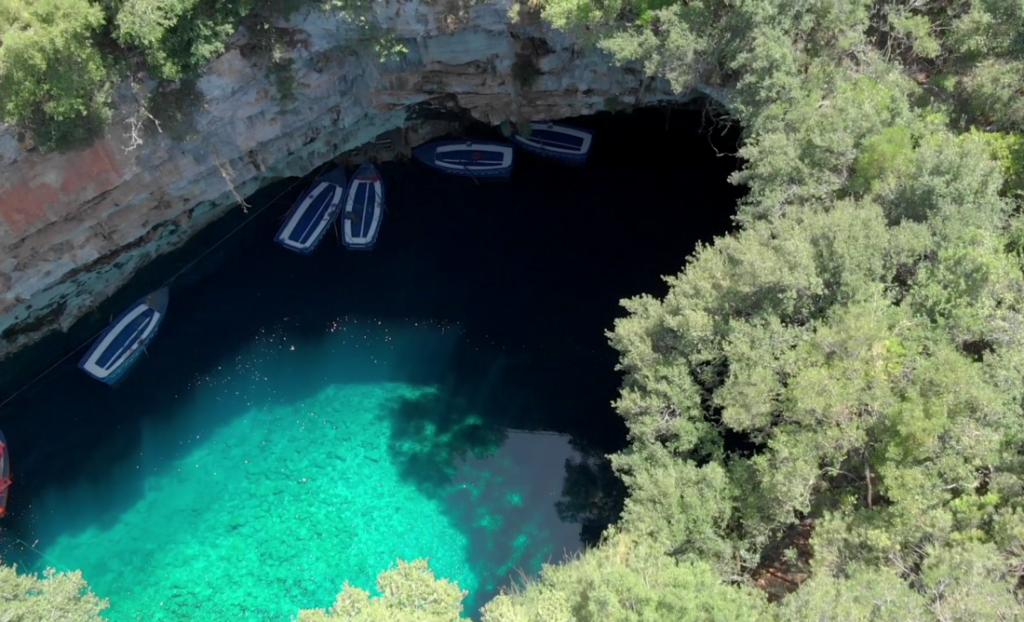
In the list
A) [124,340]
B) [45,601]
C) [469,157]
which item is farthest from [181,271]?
[45,601]

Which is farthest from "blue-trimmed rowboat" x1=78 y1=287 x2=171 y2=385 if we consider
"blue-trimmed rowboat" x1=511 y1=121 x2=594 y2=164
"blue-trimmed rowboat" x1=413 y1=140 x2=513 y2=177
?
"blue-trimmed rowboat" x1=511 y1=121 x2=594 y2=164

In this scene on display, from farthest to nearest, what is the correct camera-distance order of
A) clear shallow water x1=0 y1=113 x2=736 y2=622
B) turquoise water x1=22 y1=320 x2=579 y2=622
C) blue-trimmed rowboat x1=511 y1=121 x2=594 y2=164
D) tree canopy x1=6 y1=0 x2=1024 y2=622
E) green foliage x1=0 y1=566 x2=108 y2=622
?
blue-trimmed rowboat x1=511 y1=121 x2=594 y2=164 < clear shallow water x1=0 y1=113 x2=736 y2=622 < turquoise water x1=22 y1=320 x2=579 y2=622 < green foliage x1=0 y1=566 x2=108 y2=622 < tree canopy x1=6 y1=0 x2=1024 y2=622

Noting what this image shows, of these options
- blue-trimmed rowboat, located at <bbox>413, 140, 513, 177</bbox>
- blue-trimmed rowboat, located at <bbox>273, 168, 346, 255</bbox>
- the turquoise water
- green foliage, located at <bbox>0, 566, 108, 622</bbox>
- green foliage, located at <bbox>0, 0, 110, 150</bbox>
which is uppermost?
green foliage, located at <bbox>0, 0, 110, 150</bbox>

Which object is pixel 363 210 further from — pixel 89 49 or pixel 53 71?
pixel 53 71

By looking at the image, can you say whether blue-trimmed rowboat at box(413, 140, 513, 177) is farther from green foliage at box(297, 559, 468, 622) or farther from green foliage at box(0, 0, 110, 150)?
green foliage at box(297, 559, 468, 622)

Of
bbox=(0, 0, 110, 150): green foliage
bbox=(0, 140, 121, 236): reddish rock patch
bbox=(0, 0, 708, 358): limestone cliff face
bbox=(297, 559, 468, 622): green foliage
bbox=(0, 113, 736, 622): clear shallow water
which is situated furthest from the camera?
bbox=(0, 113, 736, 622): clear shallow water

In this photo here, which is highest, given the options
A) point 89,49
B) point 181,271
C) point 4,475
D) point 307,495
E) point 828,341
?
point 89,49
